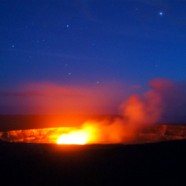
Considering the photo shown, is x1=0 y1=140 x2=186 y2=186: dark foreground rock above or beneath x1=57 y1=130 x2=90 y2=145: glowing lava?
beneath

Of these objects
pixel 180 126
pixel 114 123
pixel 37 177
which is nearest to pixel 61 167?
pixel 37 177

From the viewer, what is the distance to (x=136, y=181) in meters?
7.92

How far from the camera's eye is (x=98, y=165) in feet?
28.4

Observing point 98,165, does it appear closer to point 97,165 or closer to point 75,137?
point 97,165

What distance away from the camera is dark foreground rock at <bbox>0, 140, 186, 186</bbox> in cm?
804

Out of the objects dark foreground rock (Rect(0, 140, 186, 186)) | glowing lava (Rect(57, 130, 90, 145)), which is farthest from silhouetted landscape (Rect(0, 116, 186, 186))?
glowing lava (Rect(57, 130, 90, 145))

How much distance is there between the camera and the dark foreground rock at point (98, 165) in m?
8.04

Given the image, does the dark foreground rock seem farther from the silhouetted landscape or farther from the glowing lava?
the glowing lava

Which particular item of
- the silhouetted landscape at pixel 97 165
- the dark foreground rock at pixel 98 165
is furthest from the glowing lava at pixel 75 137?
the dark foreground rock at pixel 98 165

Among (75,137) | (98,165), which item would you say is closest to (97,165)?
(98,165)

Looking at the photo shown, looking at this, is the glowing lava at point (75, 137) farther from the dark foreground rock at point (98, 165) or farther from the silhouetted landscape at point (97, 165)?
the dark foreground rock at point (98, 165)

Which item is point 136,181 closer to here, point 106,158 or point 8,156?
point 106,158

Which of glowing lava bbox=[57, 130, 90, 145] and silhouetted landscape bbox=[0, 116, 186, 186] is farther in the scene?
glowing lava bbox=[57, 130, 90, 145]

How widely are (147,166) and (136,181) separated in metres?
0.76
